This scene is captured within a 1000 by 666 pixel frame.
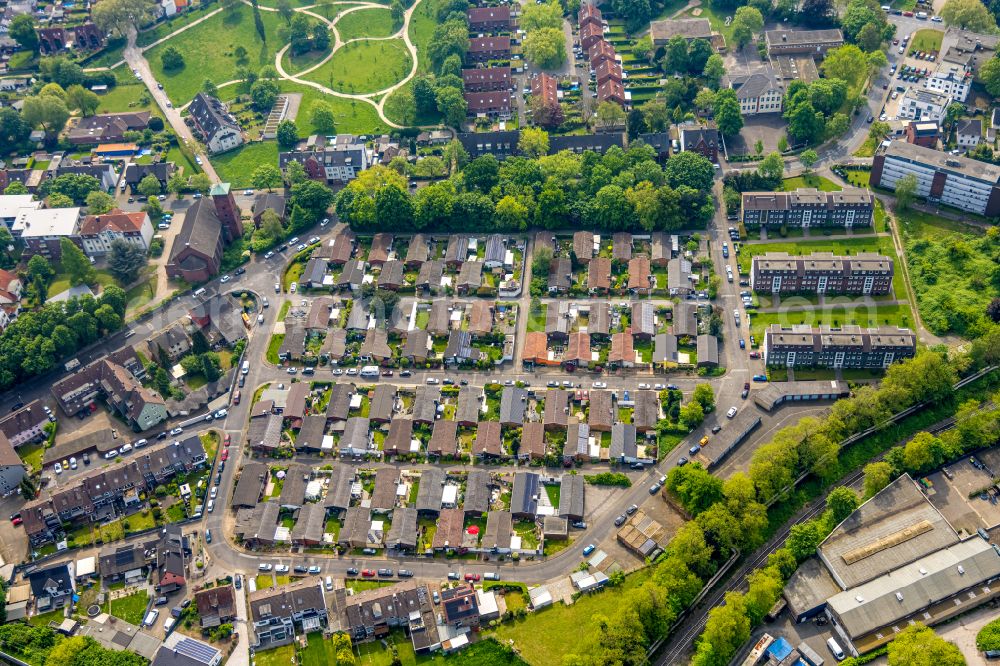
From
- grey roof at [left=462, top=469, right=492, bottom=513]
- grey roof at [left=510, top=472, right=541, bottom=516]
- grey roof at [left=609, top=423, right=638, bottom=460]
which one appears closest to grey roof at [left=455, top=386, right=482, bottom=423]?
grey roof at [left=462, top=469, right=492, bottom=513]

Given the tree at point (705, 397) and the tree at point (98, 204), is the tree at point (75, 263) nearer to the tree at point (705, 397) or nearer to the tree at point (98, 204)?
the tree at point (98, 204)

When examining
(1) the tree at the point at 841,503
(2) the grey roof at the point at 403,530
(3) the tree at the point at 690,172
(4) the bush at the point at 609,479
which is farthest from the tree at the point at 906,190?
(2) the grey roof at the point at 403,530

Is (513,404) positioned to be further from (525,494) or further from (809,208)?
(809,208)

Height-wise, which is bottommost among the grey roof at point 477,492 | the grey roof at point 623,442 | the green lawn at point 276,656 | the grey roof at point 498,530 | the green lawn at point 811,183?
the green lawn at point 276,656

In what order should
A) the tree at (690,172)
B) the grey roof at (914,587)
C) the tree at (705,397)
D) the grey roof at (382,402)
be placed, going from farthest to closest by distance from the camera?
the tree at (690,172)
the grey roof at (382,402)
the tree at (705,397)
the grey roof at (914,587)

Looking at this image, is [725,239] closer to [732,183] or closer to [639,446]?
[732,183]

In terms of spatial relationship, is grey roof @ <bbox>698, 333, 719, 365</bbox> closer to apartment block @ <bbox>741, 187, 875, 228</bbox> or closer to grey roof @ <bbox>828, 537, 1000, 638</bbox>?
apartment block @ <bbox>741, 187, 875, 228</bbox>

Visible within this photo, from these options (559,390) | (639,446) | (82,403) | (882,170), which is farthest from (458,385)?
(882,170)
